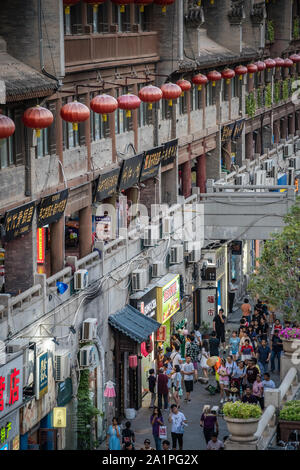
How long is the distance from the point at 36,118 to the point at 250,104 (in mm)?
33129

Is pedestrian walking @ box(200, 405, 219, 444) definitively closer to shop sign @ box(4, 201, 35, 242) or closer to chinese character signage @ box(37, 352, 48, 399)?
chinese character signage @ box(37, 352, 48, 399)

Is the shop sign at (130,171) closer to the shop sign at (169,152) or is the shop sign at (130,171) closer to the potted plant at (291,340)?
the shop sign at (169,152)

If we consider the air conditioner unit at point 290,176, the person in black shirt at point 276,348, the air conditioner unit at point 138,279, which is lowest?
the person in black shirt at point 276,348

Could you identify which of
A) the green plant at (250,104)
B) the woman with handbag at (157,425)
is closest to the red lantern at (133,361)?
the woman with handbag at (157,425)

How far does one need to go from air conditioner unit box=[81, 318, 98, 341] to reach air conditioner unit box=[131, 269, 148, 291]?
4.79 metres

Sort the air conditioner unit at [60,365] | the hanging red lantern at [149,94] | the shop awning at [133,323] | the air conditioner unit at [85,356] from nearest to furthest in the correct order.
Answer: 1. the air conditioner unit at [60,365]
2. the air conditioner unit at [85,356]
3. the shop awning at [133,323]
4. the hanging red lantern at [149,94]

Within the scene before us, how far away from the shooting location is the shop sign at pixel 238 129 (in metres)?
58.2

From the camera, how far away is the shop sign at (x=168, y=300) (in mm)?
40713

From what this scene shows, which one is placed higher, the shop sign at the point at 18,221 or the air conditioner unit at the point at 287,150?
the shop sign at the point at 18,221

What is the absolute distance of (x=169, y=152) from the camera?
45.7 metres

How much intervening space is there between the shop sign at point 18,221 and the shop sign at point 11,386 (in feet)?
11.2

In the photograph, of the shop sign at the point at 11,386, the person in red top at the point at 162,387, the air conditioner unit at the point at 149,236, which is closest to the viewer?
the shop sign at the point at 11,386

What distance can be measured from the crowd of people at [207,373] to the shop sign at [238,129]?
49.4ft

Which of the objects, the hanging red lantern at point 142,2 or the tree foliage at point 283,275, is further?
the hanging red lantern at point 142,2
